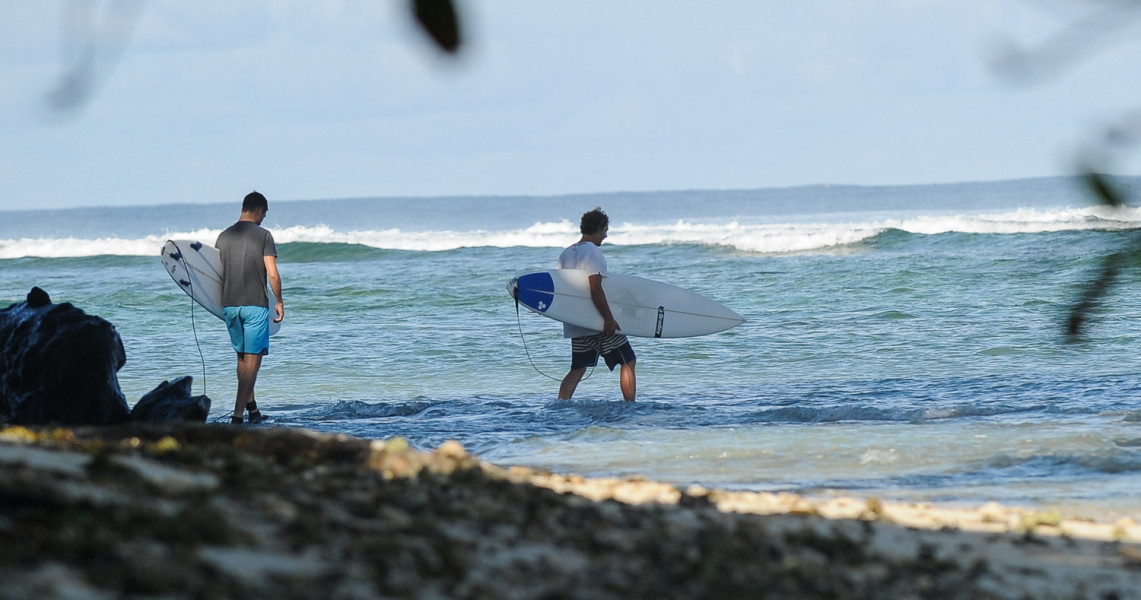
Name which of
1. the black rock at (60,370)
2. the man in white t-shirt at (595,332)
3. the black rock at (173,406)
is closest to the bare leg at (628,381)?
the man in white t-shirt at (595,332)

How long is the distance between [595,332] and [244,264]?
2642 millimetres

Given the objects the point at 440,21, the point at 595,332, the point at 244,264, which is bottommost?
the point at 595,332

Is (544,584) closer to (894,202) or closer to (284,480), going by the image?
(284,480)

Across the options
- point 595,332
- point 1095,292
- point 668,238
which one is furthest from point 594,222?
point 668,238

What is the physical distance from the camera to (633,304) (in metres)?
10.3

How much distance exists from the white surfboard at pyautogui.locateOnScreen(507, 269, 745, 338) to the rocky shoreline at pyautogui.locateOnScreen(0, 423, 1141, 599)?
4.22 metres

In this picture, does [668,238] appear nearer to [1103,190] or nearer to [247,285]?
[247,285]

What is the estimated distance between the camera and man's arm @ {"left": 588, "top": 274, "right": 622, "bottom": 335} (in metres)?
8.46

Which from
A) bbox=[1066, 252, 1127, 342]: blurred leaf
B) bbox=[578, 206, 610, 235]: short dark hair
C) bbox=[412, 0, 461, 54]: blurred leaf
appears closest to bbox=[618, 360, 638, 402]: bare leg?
bbox=[578, 206, 610, 235]: short dark hair

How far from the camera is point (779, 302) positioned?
16125 millimetres

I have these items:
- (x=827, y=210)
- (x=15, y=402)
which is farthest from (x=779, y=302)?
(x=827, y=210)

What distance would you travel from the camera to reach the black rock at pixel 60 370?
283 inches

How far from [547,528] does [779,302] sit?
1296cm

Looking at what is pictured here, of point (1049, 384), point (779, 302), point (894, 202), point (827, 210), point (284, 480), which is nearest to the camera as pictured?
point (284, 480)
